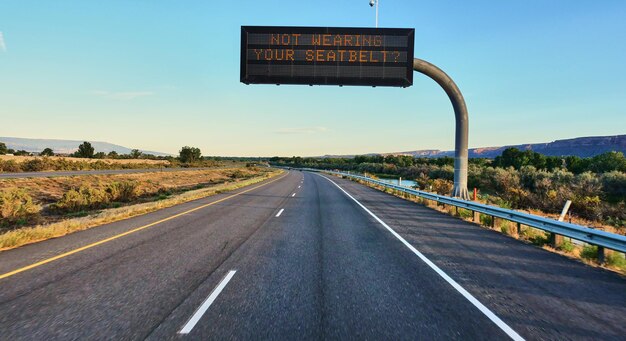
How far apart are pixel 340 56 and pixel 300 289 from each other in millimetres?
13257

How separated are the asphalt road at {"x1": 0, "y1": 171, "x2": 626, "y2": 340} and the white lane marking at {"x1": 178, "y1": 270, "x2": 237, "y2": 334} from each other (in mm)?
16

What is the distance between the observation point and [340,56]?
15.9 metres

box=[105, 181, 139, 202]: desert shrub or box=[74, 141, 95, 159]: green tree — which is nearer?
box=[105, 181, 139, 202]: desert shrub

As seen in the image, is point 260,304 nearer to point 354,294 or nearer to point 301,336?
point 301,336

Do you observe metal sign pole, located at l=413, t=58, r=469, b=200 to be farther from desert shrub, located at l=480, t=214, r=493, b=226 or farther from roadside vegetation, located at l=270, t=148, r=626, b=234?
desert shrub, located at l=480, t=214, r=493, b=226

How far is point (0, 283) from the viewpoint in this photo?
505 cm

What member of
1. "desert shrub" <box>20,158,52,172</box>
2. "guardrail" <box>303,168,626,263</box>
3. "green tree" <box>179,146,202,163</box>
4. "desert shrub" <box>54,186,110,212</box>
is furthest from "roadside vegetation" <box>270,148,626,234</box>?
"green tree" <box>179,146,202,163</box>

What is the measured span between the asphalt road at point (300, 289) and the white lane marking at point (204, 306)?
0.02 metres

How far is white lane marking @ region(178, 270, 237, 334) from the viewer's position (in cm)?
366

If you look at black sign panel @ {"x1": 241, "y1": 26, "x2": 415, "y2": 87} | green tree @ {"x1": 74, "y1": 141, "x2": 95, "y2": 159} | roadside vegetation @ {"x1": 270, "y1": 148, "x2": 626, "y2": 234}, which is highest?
black sign panel @ {"x1": 241, "y1": 26, "x2": 415, "y2": 87}

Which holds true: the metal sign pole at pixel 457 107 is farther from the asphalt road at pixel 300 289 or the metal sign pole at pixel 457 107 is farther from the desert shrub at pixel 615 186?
the desert shrub at pixel 615 186

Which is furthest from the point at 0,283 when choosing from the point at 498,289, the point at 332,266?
the point at 498,289

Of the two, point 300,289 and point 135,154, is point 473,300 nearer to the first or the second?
point 300,289

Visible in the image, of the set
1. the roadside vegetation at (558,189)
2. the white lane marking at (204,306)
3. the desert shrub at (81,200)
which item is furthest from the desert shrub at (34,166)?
the white lane marking at (204,306)
